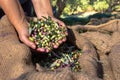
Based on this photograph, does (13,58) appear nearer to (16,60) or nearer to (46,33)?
Answer: (16,60)

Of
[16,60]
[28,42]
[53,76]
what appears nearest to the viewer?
[53,76]

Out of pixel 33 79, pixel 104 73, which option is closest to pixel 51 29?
pixel 104 73

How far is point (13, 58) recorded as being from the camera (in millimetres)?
3174

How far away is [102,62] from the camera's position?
3.47 m

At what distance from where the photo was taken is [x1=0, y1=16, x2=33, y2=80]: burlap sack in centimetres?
305

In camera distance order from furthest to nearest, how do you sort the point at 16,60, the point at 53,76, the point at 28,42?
the point at 28,42 < the point at 16,60 < the point at 53,76

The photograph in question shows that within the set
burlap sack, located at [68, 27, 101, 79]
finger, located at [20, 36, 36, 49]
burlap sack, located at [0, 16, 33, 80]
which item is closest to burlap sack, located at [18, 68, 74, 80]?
burlap sack, located at [68, 27, 101, 79]

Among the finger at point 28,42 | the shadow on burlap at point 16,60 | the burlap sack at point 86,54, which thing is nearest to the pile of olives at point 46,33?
the finger at point 28,42

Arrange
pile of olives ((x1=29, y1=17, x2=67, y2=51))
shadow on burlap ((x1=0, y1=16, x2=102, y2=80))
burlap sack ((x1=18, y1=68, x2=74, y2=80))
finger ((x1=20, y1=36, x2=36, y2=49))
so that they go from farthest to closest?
pile of olives ((x1=29, y1=17, x2=67, y2=51))
finger ((x1=20, y1=36, x2=36, y2=49))
shadow on burlap ((x1=0, y1=16, x2=102, y2=80))
burlap sack ((x1=18, y1=68, x2=74, y2=80))

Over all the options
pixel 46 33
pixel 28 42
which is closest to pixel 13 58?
pixel 28 42

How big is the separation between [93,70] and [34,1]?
1570 mm

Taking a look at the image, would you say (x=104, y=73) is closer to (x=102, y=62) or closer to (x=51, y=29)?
(x=102, y=62)

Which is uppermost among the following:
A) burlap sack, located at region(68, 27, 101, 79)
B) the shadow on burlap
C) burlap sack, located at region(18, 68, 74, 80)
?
burlap sack, located at region(18, 68, 74, 80)

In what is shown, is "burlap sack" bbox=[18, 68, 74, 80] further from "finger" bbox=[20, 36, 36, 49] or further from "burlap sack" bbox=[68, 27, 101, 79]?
"finger" bbox=[20, 36, 36, 49]
